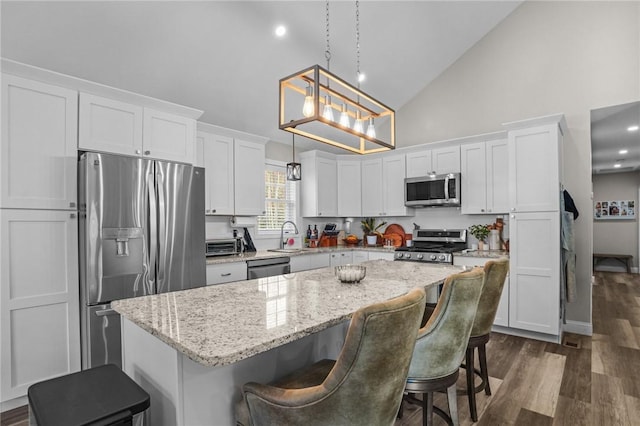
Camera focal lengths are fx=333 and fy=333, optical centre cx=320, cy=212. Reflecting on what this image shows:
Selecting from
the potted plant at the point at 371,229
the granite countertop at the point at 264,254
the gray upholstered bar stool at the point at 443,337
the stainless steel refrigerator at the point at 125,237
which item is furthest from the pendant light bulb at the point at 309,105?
the potted plant at the point at 371,229

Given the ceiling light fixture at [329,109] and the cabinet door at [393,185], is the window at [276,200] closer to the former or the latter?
the cabinet door at [393,185]

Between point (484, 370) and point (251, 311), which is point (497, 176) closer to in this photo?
point (484, 370)

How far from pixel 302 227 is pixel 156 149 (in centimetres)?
271

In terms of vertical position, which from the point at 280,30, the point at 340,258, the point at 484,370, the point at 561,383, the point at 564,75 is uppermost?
the point at 280,30

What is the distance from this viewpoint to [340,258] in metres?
4.93

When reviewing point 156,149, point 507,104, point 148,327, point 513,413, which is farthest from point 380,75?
point 148,327

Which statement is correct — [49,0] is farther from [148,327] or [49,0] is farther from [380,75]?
[380,75]

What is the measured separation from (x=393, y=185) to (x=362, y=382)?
4267 mm

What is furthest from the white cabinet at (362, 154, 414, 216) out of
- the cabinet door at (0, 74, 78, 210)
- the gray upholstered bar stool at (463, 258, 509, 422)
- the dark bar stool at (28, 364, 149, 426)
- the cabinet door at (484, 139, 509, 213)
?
the dark bar stool at (28, 364, 149, 426)

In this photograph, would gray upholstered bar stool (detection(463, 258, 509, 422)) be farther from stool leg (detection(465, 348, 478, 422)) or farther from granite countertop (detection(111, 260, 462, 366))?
granite countertop (detection(111, 260, 462, 366))

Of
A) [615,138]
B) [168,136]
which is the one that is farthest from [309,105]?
[615,138]

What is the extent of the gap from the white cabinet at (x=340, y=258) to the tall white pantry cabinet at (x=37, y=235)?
3.10m

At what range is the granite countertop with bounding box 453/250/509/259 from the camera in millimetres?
3847

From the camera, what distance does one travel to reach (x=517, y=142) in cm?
372
